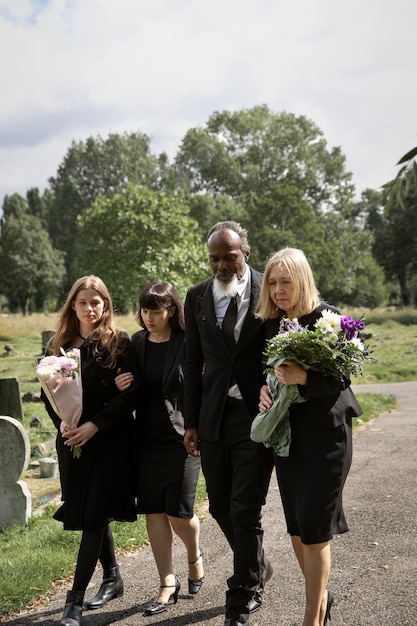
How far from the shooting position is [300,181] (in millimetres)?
56312

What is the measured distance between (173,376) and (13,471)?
2433 millimetres

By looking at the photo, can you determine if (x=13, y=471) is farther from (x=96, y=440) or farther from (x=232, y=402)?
(x=232, y=402)

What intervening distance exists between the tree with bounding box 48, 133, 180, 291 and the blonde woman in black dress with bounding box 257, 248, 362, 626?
182ft

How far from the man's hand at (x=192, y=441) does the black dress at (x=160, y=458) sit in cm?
19

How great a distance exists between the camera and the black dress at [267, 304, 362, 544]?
11.8 feet

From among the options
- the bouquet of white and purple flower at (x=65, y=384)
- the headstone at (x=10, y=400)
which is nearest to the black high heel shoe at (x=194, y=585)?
the bouquet of white and purple flower at (x=65, y=384)

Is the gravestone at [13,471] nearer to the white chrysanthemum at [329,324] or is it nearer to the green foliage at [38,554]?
the green foliage at [38,554]

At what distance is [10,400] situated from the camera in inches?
465

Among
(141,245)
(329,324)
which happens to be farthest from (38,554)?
(141,245)

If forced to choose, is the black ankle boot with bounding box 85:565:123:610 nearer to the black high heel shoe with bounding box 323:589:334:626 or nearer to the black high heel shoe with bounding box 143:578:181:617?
the black high heel shoe with bounding box 143:578:181:617

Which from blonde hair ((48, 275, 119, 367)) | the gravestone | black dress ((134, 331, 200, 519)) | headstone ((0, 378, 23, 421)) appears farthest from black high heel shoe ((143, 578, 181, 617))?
headstone ((0, 378, 23, 421))

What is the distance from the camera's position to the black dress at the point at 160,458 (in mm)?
4500

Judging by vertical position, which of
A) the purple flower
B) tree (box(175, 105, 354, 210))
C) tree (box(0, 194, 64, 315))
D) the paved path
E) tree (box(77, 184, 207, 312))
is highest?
tree (box(175, 105, 354, 210))

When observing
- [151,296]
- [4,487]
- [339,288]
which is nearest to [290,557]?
[151,296]
